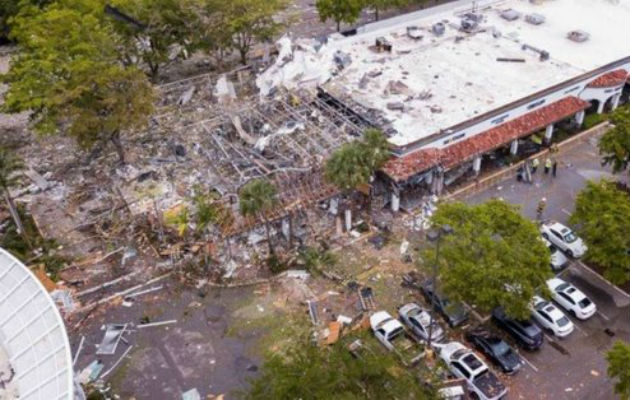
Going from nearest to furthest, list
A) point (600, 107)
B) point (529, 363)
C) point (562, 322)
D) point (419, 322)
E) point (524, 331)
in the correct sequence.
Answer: point (529, 363) < point (524, 331) < point (562, 322) < point (419, 322) < point (600, 107)

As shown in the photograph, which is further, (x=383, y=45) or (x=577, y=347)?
(x=383, y=45)

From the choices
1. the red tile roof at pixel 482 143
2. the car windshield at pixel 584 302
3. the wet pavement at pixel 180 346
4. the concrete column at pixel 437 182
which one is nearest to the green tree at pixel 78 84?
the wet pavement at pixel 180 346

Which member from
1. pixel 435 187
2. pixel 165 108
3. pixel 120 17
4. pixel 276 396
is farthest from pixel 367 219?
pixel 120 17

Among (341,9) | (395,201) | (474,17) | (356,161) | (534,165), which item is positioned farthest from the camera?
(341,9)

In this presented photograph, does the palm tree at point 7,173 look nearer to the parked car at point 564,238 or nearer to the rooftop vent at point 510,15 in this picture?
the parked car at point 564,238

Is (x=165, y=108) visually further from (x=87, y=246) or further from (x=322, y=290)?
(x=322, y=290)

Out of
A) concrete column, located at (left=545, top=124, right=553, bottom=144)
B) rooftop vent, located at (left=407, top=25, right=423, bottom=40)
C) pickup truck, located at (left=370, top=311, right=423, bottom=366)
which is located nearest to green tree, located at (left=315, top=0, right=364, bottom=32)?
rooftop vent, located at (left=407, top=25, right=423, bottom=40)

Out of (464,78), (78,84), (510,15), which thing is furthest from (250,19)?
(510,15)

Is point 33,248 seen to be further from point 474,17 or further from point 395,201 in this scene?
point 474,17
